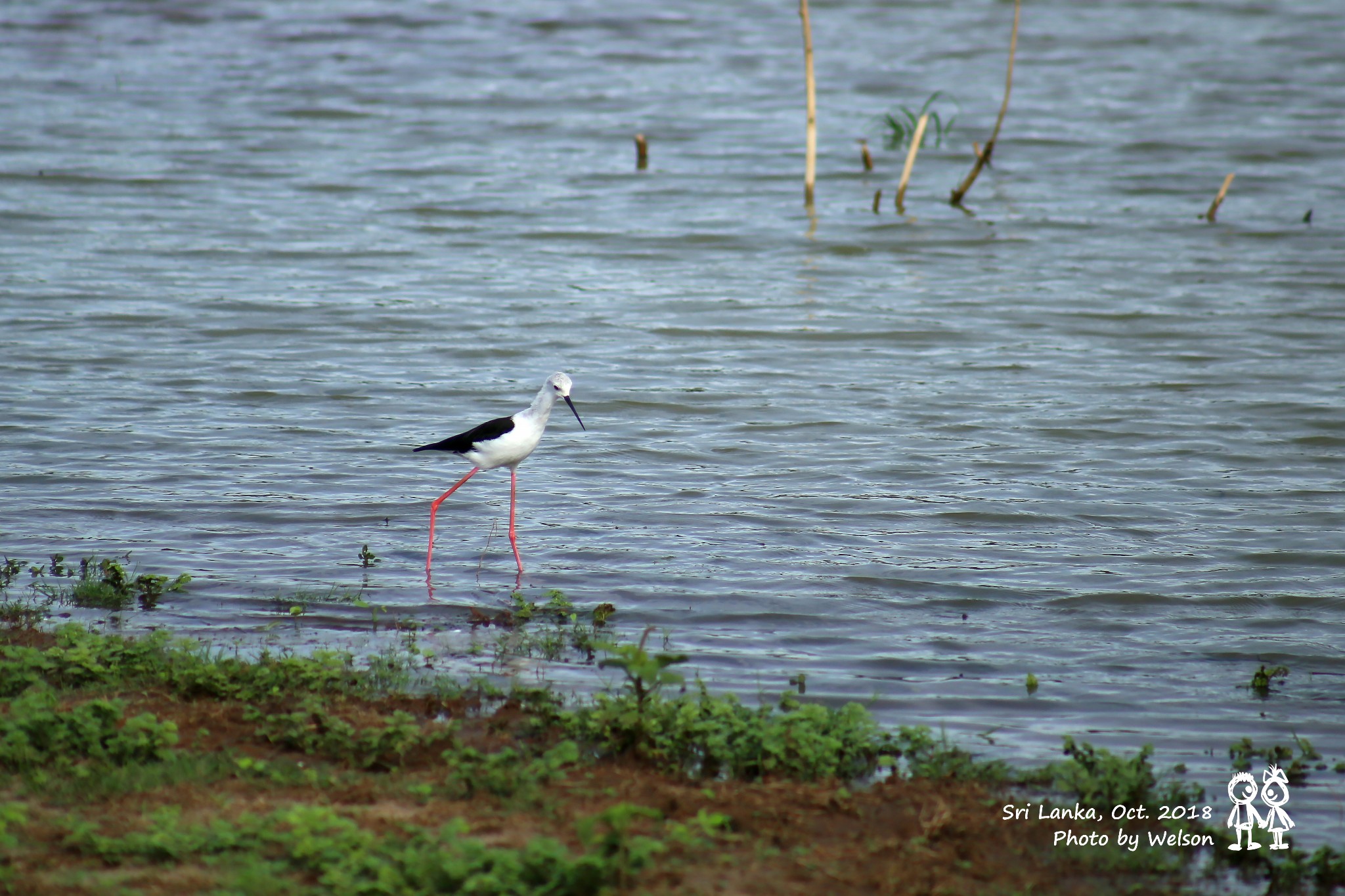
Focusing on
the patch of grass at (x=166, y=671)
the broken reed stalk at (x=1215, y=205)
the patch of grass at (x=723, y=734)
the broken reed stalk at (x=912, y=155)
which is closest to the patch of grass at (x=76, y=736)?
the patch of grass at (x=166, y=671)

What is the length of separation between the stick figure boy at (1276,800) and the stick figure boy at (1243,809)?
3 cm

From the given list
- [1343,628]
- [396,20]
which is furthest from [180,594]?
[396,20]

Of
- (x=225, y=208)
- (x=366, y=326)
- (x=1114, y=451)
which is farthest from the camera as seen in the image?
(x=225, y=208)

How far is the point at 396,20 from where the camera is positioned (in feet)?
103

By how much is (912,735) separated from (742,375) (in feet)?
24.3

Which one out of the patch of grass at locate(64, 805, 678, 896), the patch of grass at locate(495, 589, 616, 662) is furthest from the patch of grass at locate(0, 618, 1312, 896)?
the patch of grass at locate(495, 589, 616, 662)

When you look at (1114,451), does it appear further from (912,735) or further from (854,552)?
(912,735)

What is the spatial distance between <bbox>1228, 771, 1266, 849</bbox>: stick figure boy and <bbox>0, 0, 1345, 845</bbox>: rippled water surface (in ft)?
0.28

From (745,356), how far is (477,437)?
5.62m

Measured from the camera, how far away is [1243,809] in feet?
16.2

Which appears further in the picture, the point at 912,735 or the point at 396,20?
the point at 396,20

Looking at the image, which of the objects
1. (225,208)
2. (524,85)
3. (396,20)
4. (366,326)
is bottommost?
(366,326)

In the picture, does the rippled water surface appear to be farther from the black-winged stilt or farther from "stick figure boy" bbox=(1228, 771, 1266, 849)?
the black-winged stilt

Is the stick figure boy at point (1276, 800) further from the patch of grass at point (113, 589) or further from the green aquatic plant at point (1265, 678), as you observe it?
the patch of grass at point (113, 589)
